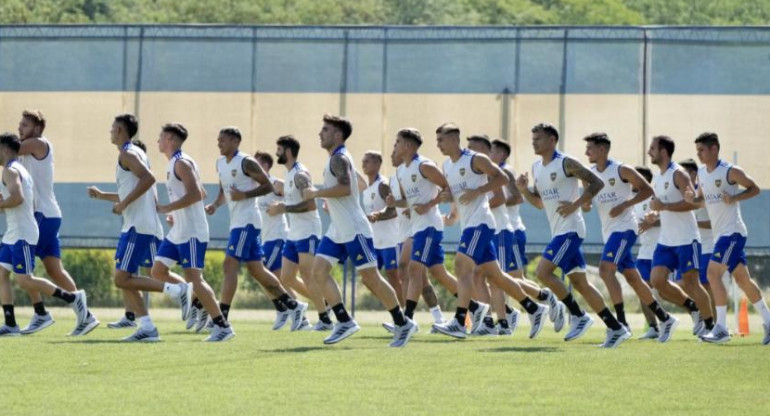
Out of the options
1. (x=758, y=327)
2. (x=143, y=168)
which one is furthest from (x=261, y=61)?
(x=143, y=168)

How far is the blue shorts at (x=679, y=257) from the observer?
19078 mm

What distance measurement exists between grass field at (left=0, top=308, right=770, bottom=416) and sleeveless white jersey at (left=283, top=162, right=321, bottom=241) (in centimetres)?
281

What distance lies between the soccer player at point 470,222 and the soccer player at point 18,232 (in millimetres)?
4224

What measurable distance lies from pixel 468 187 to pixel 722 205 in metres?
2.84

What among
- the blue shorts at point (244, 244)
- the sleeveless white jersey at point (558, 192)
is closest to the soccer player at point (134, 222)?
the blue shorts at point (244, 244)

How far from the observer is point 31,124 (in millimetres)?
17953

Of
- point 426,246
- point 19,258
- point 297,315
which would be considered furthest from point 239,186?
point 19,258

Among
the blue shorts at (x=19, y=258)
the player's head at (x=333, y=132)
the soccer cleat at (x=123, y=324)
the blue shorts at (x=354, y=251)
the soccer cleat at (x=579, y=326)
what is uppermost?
the player's head at (x=333, y=132)

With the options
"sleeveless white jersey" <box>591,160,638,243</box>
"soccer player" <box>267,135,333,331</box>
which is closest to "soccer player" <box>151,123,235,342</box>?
"soccer player" <box>267,135,333,331</box>

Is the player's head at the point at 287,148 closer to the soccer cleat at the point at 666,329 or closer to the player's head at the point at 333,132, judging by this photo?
the player's head at the point at 333,132

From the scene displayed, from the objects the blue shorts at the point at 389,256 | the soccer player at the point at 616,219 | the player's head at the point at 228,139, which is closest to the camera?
the soccer player at the point at 616,219

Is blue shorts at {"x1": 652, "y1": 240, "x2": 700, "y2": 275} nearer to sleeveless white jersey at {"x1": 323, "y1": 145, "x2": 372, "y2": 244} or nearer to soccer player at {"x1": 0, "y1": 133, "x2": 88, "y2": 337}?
sleeveless white jersey at {"x1": 323, "y1": 145, "x2": 372, "y2": 244}

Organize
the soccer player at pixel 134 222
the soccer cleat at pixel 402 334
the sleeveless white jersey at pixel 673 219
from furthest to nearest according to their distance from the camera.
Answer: the sleeveless white jersey at pixel 673 219 < the soccer player at pixel 134 222 < the soccer cleat at pixel 402 334

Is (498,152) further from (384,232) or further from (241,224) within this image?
(241,224)
